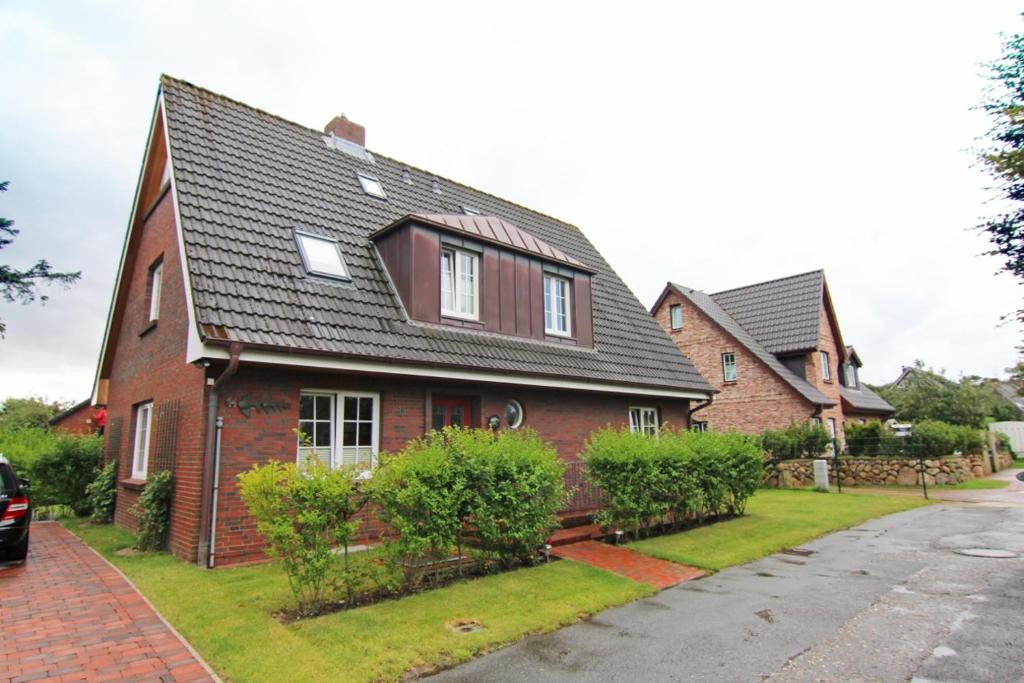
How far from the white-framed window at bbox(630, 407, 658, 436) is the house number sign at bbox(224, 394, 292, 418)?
8.77 meters

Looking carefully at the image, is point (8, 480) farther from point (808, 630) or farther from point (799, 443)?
point (799, 443)

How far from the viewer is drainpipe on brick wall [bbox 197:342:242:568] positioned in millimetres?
7734

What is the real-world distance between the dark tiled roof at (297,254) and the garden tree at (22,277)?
41.8ft

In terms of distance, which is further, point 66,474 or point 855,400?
point 855,400


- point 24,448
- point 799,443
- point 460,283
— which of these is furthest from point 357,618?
point 799,443

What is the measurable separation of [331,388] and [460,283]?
3.72 meters

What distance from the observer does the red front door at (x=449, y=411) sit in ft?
34.6

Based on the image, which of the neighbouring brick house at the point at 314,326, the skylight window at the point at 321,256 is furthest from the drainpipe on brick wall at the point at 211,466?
the skylight window at the point at 321,256

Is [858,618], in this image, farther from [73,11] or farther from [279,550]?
[73,11]

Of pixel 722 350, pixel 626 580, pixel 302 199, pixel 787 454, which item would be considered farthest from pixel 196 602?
pixel 722 350

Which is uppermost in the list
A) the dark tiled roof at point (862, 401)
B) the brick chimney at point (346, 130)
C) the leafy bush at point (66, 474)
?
the brick chimney at point (346, 130)

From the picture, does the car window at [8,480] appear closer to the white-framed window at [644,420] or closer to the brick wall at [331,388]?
the brick wall at [331,388]

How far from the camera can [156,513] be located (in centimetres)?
880

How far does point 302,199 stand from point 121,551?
6843 mm
